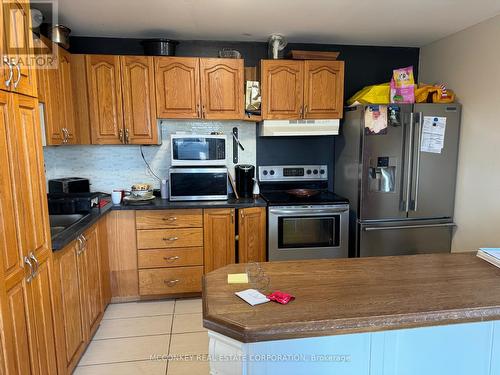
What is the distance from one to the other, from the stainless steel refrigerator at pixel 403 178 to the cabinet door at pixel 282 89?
0.55 metres

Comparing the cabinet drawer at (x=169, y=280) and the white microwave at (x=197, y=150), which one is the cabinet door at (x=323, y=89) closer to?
the white microwave at (x=197, y=150)

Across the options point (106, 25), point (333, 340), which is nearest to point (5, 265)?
point (333, 340)

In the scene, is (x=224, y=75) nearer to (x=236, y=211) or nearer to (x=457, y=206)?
(x=236, y=211)

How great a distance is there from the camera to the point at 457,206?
10.3 feet

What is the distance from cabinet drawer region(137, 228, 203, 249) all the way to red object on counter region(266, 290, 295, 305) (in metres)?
1.81

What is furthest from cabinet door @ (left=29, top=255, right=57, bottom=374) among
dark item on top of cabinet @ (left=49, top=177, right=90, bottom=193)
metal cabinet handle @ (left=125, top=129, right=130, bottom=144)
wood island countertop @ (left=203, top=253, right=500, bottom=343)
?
metal cabinet handle @ (left=125, top=129, right=130, bottom=144)

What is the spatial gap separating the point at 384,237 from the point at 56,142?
2.86 m

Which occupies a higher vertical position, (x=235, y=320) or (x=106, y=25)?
(x=106, y=25)

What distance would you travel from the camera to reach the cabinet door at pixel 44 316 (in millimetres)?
1541

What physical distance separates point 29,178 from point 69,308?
89cm

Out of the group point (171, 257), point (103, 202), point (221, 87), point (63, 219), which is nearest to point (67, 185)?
point (103, 202)

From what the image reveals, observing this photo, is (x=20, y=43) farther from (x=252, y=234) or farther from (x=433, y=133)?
(x=433, y=133)

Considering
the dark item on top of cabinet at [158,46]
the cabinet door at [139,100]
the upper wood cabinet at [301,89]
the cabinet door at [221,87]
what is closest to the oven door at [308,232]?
the upper wood cabinet at [301,89]

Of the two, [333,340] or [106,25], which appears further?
[106,25]
